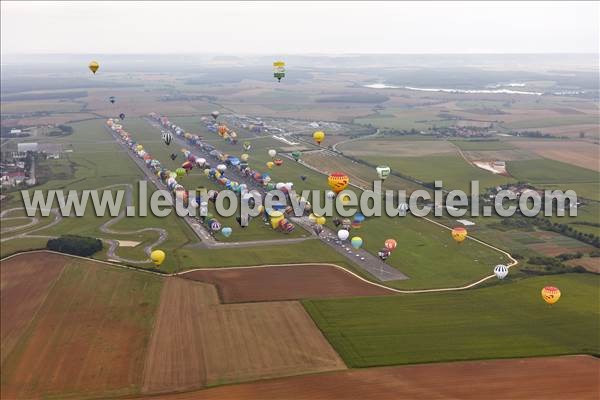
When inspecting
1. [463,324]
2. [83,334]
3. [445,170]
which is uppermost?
[445,170]

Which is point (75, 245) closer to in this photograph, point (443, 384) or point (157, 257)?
point (157, 257)

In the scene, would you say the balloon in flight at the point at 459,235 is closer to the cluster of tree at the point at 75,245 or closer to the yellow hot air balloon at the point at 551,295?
the yellow hot air balloon at the point at 551,295

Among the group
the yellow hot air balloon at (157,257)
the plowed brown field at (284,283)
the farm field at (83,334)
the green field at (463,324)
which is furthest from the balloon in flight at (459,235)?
the farm field at (83,334)

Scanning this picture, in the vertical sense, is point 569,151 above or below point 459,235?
above

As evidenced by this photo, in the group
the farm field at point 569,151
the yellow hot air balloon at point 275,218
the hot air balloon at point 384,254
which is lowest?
the hot air balloon at point 384,254

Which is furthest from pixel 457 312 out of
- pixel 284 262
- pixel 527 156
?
pixel 527 156

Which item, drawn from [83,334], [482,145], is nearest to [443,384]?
[83,334]
